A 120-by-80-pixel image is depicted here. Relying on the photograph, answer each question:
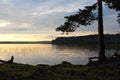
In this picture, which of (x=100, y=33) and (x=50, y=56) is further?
(x=50, y=56)

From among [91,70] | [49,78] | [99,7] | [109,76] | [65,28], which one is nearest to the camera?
[49,78]

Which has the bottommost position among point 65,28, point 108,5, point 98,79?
point 98,79

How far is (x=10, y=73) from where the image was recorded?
19.7 meters

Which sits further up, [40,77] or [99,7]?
[99,7]

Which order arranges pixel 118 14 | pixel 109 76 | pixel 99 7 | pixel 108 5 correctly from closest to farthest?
pixel 109 76 < pixel 99 7 < pixel 108 5 < pixel 118 14

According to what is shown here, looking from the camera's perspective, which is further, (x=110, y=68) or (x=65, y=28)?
(x=65, y=28)

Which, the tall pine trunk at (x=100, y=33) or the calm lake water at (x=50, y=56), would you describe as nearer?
the tall pine trunk at (x=100, y=33)

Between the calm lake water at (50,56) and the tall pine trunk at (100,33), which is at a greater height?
the tall pine trunk at (100,33)

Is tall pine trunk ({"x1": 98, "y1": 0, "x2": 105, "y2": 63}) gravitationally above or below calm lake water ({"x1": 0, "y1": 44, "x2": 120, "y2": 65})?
above

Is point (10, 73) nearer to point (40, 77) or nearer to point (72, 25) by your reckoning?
point (40, 77)

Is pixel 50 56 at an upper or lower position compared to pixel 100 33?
lower

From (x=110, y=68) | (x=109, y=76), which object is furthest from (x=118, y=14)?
(x=109, y=76)

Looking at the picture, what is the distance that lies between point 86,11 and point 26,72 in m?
11.1

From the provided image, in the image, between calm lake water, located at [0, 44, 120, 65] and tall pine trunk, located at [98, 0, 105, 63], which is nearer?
tall pine trunk, located at [98, 0, 105, 63]
